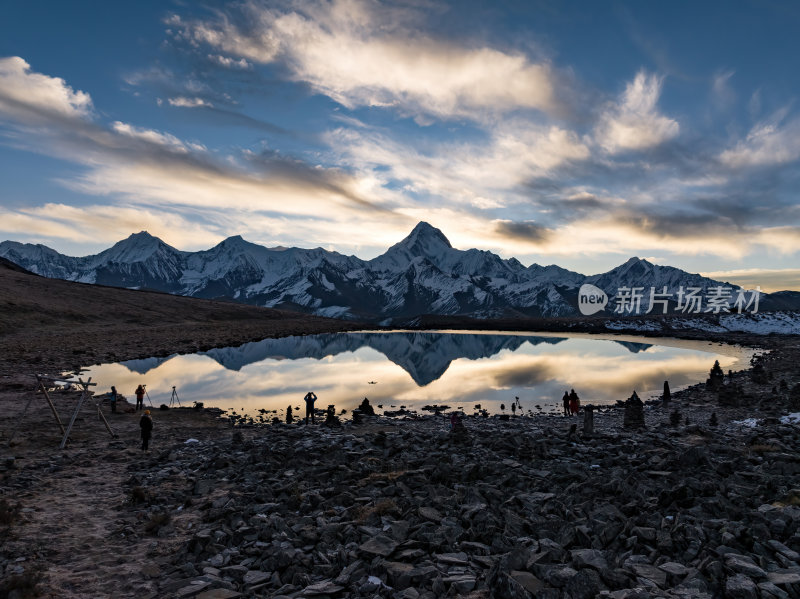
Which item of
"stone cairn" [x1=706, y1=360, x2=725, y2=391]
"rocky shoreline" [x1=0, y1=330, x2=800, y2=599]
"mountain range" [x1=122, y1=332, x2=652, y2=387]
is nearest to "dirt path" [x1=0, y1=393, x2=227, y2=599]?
"rocky shoreline" [x1=0, y1=330, x2=800, y2=599]

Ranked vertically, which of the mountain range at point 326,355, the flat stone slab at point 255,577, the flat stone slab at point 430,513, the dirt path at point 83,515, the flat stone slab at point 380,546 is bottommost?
the mountain range at point 326,355

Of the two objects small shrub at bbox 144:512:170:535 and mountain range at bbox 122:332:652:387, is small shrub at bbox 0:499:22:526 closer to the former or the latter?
small shrub at bbox 144:512:170:535

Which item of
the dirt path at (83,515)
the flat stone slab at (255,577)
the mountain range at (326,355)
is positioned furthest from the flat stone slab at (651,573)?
the mountain range at (326,355)

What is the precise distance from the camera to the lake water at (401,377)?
47.2m

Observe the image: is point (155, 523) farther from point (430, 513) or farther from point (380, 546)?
point (430, 513)

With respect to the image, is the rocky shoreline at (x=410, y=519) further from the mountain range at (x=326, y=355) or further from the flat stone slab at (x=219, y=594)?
the mountain range at (x=326, y=355)

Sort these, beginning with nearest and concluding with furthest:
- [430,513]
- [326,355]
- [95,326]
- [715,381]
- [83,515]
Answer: [430,513]
[83,515]
[715,381]
[326,355]
[95,326]

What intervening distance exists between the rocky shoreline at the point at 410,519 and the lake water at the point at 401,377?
1955cm

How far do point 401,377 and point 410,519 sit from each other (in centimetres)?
5412

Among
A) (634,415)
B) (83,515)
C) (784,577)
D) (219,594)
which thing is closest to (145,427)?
(83,515)

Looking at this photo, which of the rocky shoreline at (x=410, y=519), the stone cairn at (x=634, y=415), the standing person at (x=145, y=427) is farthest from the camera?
the stone cairn at (x=634, y=415)

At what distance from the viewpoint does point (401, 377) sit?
67.4 metres

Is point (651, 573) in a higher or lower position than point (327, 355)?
higher

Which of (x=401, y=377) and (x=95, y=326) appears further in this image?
(x=95, y=326)
